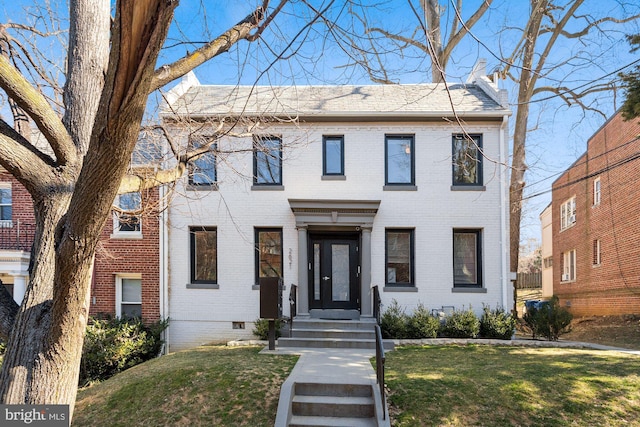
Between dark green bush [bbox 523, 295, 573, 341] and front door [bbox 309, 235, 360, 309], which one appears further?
front door [bbox 309, 235, 360, 309]

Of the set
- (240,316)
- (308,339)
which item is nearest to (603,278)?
(308,339)

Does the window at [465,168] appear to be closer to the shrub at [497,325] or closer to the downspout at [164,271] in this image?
the shrub at [497,325]

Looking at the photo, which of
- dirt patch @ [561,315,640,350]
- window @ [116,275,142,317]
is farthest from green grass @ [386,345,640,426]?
window @ [116,275,142,317]

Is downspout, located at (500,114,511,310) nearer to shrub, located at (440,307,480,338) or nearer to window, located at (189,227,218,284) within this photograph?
shrub, located at (440,307,480,338)

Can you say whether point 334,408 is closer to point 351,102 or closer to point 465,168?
point 465,168

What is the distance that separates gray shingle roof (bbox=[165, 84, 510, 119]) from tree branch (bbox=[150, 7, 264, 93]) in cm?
622

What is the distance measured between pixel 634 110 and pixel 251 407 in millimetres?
8903

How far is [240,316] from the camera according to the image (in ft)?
38.2

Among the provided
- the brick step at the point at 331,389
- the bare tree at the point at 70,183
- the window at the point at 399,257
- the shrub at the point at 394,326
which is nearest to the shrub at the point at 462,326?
the shrub at the point at 394,326

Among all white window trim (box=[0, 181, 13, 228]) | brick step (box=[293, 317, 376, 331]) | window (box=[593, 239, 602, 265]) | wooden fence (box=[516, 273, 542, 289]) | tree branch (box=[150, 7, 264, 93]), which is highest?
tree branch (box=[150, 7, 264, 93])

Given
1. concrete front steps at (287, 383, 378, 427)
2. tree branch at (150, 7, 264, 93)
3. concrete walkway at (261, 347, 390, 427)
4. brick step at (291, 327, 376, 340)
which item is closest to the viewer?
tree branch at (150, 7, 264, 93)

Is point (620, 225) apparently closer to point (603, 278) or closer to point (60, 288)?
point (603, 278)

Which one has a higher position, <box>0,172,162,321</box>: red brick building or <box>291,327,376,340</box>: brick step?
<box>0,172,162,321</box>: red brick building

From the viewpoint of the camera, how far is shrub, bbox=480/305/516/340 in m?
10.8
